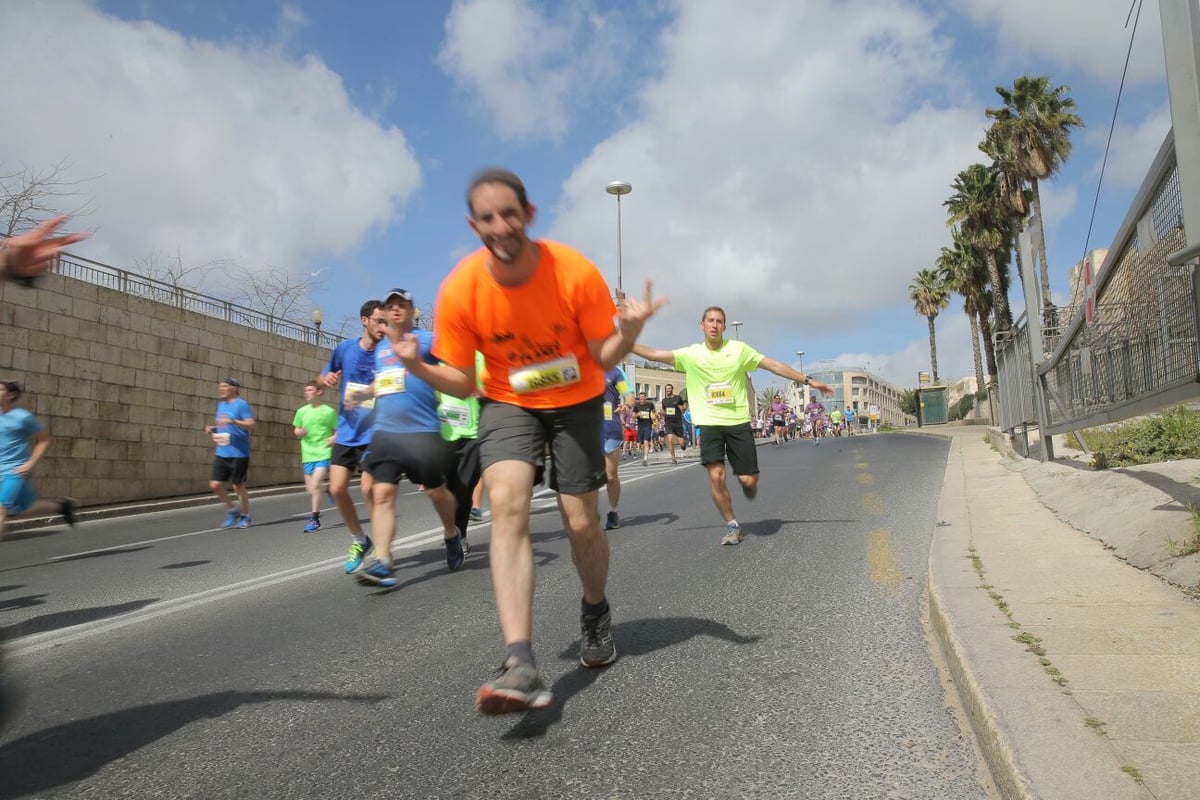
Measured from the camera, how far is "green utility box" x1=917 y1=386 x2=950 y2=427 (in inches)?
2068

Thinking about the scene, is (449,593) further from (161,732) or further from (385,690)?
(161,732)

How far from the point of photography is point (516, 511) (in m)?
2.99

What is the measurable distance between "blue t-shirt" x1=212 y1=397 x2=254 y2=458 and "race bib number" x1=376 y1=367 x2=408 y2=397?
629cm

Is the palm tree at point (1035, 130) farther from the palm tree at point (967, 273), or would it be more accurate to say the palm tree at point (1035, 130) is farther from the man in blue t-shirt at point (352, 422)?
the man in blue t-shirt at point (352, 422)

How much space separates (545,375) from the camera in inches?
125

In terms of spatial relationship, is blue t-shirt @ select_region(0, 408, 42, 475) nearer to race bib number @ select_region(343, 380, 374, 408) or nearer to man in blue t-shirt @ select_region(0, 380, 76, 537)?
man in blue t-shirt @ select_region(0, 380, 76, 537)

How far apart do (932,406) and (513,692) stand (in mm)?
54244

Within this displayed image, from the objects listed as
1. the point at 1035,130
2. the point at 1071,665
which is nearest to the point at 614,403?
the point at 1071,665

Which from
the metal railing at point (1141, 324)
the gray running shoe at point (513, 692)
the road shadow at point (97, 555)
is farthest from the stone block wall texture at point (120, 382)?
the metal railing at point (1141, 324)

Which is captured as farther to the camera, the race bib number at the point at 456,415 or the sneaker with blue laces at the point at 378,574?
the race bib number at the point at 456,415

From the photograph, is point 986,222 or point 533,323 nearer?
point 533,323

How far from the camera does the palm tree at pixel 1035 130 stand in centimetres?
3155

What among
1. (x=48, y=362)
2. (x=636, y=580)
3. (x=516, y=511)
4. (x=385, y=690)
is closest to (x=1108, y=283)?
(x=636, y=580)

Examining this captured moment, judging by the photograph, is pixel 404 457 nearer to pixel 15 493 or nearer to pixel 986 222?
pixel 15 493
